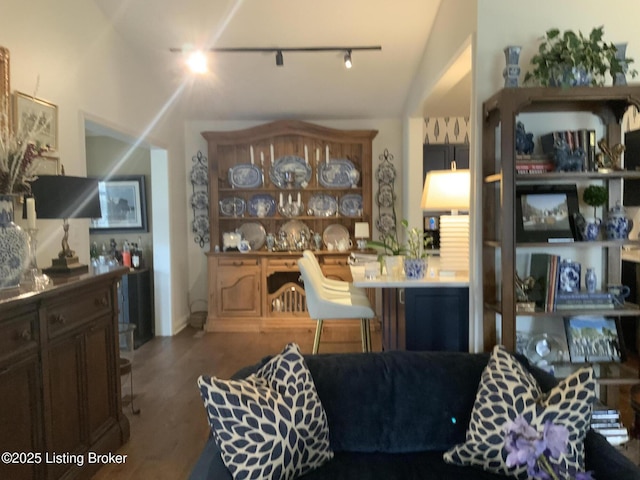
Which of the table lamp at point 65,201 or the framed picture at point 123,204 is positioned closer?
the table lamp at point 65,201

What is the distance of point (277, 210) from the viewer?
5.69 m

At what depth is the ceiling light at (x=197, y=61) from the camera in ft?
14.2

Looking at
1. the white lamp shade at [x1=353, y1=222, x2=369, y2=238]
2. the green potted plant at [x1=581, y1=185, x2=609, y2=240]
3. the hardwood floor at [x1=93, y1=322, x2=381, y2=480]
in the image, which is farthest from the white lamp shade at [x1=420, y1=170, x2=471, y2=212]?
the white lamp shade at [x1=353, y1=222, x2=369, y2=238]

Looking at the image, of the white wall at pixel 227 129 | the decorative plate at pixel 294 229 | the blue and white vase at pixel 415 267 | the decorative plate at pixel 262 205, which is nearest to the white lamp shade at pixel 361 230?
the white wall at pixel 227 129

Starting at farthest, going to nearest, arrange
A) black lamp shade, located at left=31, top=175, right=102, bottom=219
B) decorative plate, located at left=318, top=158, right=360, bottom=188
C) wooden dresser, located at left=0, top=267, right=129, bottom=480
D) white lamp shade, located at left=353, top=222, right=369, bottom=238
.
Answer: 1. decorative plate, located at left=318, top=158, right=360, bottom=188
2. white lamp shade, located at left=353, top=222, right=369, bottom=238
3. black lamp shade, located at left=31, top=175, right=102, bottom=219
4. wooden dresser, located at left=0, top=267, right=129, bottom=480

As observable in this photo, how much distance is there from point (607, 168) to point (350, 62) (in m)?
2.44

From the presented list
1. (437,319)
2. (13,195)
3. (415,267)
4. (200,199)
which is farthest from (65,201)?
(200,199)

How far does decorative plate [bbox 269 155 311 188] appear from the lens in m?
5.55

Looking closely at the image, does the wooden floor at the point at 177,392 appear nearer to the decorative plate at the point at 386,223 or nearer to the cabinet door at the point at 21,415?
the cabinet door at the point at 21,415

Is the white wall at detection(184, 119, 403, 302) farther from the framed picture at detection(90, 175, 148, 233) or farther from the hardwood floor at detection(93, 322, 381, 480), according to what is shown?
the hardwood floor at detection(93, 322, 381, 480)

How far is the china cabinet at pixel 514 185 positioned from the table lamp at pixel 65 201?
2167mm

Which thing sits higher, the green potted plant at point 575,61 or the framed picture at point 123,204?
the green potted plant at point 575,61

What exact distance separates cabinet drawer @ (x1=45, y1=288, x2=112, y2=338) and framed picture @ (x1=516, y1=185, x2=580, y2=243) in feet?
7.51

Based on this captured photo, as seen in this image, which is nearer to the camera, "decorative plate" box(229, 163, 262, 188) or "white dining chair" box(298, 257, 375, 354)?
"white dining chair" box(298, 257, 375, 354)
